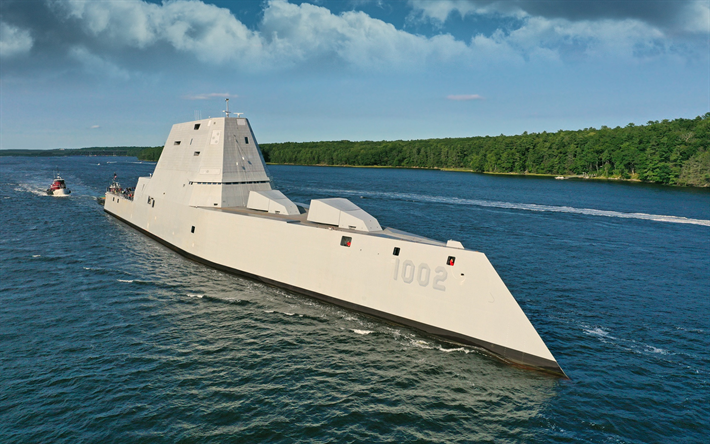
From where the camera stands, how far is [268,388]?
660 inches

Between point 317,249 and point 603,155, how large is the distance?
415 feet

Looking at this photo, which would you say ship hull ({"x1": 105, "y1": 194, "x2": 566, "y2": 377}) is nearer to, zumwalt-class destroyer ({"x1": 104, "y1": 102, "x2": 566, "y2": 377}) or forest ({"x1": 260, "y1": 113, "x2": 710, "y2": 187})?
zumwalt-class destroyer ({"x1": 104, "y1": 102, "x2": 566, "y2": 377})

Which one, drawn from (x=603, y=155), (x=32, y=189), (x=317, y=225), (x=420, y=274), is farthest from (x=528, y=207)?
(x=32, y=189)

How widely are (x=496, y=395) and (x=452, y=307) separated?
16.8ft

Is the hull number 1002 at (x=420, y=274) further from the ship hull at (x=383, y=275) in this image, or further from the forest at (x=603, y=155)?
the forest at (x=603, y=155)

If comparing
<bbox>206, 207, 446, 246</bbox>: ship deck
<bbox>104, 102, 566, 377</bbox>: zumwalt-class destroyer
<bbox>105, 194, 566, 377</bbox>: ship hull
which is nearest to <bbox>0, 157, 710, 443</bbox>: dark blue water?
<bbox>105, 194, 566, 377</bbox>: ship hull

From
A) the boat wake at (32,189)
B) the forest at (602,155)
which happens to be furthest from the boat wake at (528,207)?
the forest at (602,155)

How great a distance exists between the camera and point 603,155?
12219cm

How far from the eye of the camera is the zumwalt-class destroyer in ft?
65.6

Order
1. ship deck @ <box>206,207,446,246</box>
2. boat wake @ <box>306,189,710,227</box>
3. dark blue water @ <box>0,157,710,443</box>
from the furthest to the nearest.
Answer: boat wake @ <box>306,189,710,227</box>, ship deck @ <box>206,207,446,246</box>, dark blue water @ <box>0,157,710,443</box>

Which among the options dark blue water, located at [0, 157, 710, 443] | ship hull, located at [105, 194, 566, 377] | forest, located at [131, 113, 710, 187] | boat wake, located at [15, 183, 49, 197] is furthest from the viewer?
forest, located at [131, 113, 710, 187]

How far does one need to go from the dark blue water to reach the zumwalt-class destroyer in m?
1.14

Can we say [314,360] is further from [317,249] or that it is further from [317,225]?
[317,225]

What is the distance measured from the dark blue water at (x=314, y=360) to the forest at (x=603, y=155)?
88.0 meters
